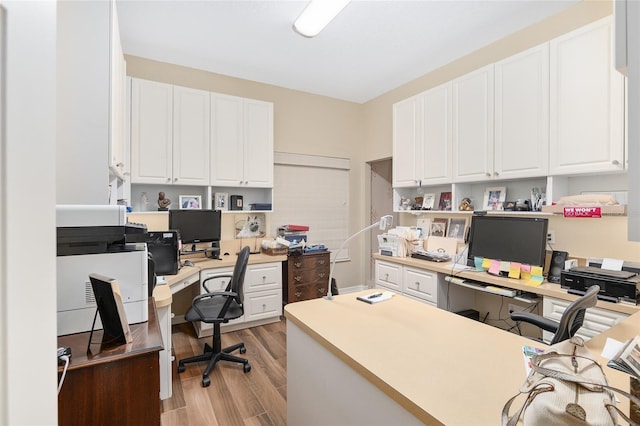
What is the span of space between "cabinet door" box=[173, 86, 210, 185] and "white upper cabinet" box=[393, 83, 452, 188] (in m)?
2.31

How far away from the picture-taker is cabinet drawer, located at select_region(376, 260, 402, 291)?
3403mm

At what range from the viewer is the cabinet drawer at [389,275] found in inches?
134

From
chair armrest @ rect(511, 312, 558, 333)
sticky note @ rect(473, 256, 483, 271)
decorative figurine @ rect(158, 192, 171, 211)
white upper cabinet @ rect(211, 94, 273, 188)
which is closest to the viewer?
chair armrest @ rect(511, 312, 558, 333)

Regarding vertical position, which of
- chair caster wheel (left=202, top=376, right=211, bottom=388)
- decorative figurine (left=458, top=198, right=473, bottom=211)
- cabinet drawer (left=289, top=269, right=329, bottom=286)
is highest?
decorative figurine (left=458, top=198, right=473, bottom=211)

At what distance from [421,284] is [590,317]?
133 centimetres

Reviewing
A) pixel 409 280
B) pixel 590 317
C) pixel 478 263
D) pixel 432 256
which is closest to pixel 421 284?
pixel 409 280

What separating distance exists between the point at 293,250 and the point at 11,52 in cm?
348

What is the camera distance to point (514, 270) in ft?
8.48

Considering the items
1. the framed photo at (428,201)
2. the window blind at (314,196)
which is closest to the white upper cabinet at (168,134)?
the window blind at (314,196)

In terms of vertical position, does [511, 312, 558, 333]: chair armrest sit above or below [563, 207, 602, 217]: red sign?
below

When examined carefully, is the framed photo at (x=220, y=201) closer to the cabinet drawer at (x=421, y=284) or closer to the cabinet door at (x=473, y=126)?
the cabinet drawer at (x=421, y=284)

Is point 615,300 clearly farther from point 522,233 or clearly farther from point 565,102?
point 565,102

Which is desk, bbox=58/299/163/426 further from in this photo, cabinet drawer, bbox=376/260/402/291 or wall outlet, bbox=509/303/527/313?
wall outlet, bbox=509/303/527/313

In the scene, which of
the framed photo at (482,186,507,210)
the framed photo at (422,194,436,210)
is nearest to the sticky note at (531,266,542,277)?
the framed photo at (482,186,507,210)
